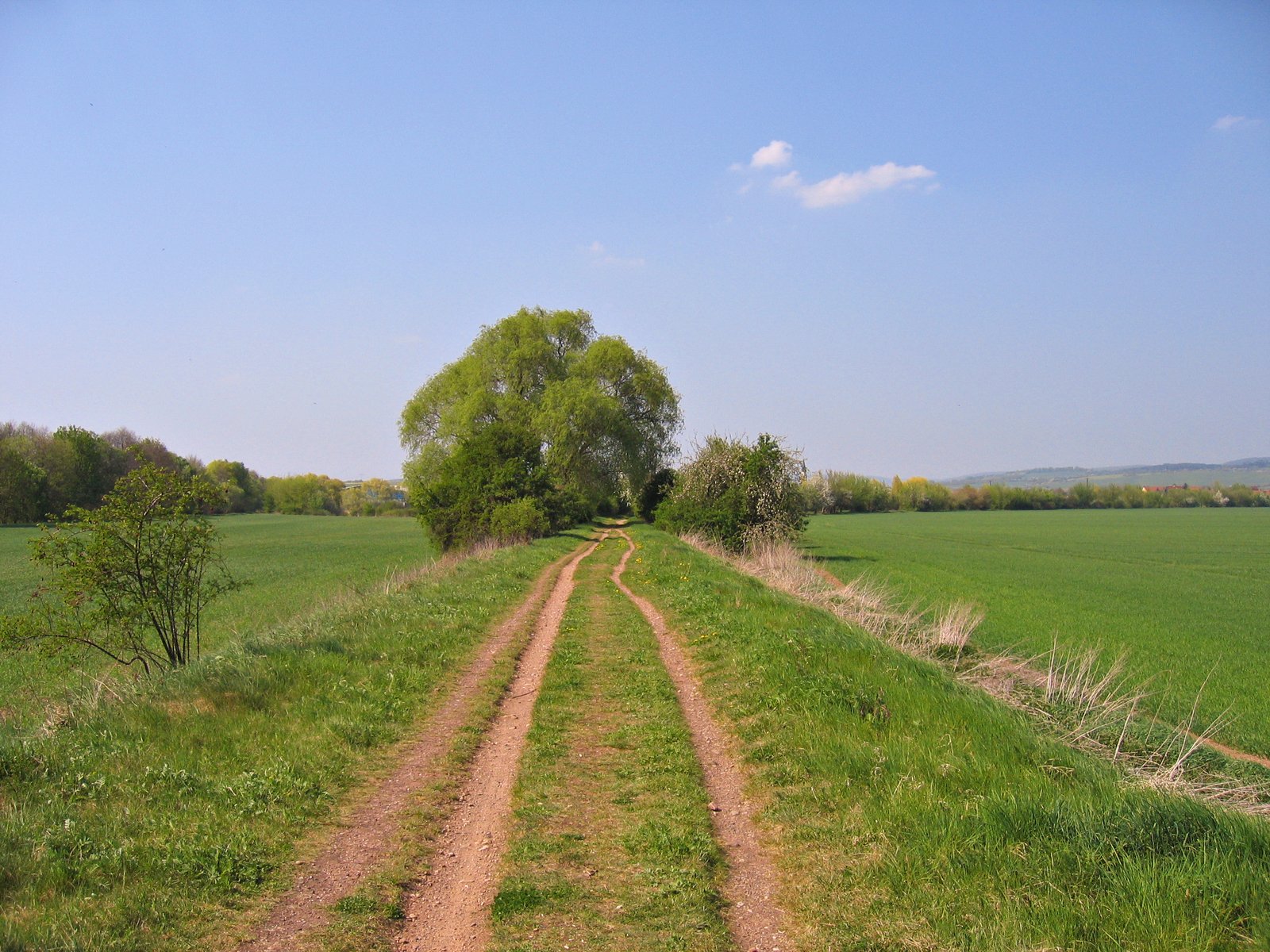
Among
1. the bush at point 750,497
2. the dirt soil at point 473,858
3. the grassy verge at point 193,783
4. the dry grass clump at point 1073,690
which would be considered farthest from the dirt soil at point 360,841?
the bush at point 750,497

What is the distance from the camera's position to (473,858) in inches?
202

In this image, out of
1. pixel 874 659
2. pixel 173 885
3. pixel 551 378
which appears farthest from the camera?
pixel 551 378

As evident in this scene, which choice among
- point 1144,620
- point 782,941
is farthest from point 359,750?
point 1144,620

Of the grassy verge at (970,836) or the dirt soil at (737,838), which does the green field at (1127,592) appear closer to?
the grassy verge at (970,836)

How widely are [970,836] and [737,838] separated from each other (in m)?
1.60

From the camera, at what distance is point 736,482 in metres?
35.0

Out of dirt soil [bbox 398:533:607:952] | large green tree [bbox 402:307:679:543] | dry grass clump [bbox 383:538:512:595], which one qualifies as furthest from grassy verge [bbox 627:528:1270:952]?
large green tree [bbox 402:307:679:543]

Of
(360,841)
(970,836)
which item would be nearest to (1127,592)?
(970,836)

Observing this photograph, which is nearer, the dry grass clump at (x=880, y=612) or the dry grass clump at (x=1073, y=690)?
the dry grass clump at (x=1073, y=690)

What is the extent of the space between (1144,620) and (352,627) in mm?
20531

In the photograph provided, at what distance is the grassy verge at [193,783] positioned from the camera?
14.1 feet

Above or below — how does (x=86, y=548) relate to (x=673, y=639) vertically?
above

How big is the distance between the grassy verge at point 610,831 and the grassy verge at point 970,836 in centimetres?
62

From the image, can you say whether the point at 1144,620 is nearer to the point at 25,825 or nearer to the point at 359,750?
the point at 359,750
